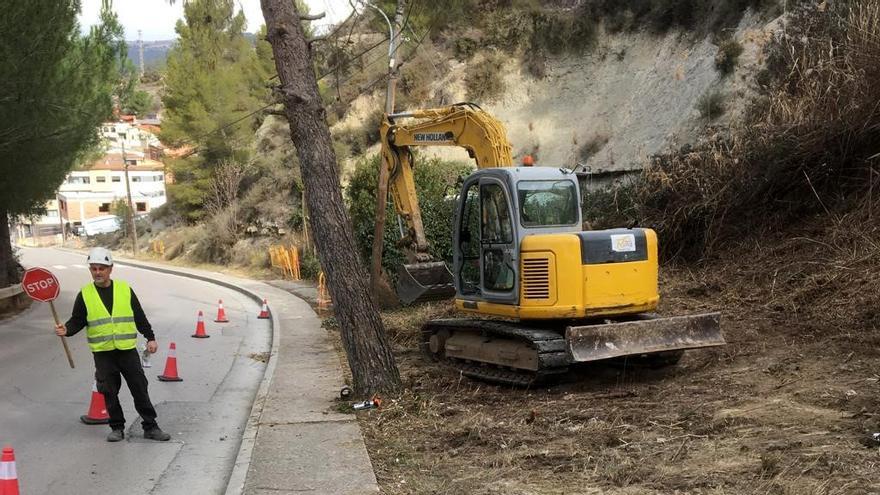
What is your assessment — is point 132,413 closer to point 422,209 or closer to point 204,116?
point 422,209

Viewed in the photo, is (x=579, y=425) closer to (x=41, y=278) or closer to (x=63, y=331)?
(x=63, y=331)

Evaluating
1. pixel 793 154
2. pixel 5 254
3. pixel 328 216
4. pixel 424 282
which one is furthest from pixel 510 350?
pixel 5 254

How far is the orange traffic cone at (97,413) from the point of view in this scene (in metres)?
7.54

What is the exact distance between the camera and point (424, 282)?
11.5 m

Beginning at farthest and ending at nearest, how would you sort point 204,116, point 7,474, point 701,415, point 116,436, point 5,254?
point 204,116 → point 5,254 → point 116,436 → point 701,415 → point 7,474

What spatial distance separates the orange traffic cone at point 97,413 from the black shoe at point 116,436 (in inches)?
20.2

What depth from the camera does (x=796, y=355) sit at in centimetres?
809

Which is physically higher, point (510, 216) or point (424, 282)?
point (510, 216)

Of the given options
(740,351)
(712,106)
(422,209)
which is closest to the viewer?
(740,351)

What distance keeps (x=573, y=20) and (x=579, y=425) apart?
25950mm

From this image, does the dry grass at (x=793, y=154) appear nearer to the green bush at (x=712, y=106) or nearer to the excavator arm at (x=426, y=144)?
the green bush at (x=712, y=106)

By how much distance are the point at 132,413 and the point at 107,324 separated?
176 cm

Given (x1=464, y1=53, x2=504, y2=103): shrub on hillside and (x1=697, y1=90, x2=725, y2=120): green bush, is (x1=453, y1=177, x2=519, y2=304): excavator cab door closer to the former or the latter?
(x1=697, y1=90, x2=725, y2=120): green bush

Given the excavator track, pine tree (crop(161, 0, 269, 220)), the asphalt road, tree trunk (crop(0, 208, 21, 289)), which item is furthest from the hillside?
tree trunk (crop(0, 208, 21, 289))
